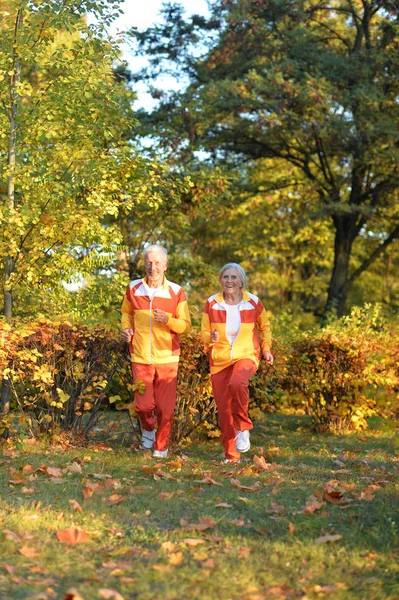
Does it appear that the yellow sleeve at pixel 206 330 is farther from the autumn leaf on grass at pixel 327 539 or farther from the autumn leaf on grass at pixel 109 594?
the autumn leaf on grass at pixel 109 594

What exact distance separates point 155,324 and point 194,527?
268 centimetres

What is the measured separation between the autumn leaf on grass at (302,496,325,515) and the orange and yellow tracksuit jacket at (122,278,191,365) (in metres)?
2.24

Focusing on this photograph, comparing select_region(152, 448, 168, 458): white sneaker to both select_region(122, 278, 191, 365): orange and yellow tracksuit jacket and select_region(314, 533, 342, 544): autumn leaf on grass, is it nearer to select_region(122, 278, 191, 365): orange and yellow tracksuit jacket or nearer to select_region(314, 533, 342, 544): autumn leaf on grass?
select_region(122, 278, 191, 365): orange and yellow tracksuit jacket

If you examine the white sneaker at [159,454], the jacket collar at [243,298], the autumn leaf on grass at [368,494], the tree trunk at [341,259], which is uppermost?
the tree trunk at [341,259]

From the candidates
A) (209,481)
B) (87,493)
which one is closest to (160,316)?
(209,481)

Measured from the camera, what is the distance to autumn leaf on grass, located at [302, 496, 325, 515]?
478 centimetres

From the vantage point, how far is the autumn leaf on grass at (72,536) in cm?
422

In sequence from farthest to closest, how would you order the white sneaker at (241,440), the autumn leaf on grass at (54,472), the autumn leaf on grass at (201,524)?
the white sneaker at (241,440), the autumn leaf on grass at (54,472), the autumn leaf on grass at (201,524)

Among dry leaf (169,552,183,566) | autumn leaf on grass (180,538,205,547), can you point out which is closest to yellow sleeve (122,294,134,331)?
autumn leaf on grass (180,538,205,547)

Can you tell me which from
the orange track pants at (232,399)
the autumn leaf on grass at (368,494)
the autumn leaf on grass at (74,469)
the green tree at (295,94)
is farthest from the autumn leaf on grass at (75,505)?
the green tree at (295,94)

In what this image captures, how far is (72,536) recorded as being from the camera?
13.9 ft

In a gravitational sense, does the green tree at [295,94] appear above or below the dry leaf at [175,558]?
above

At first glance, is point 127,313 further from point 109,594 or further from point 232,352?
point 109,594

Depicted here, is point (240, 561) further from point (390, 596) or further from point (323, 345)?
point (323, 345)
